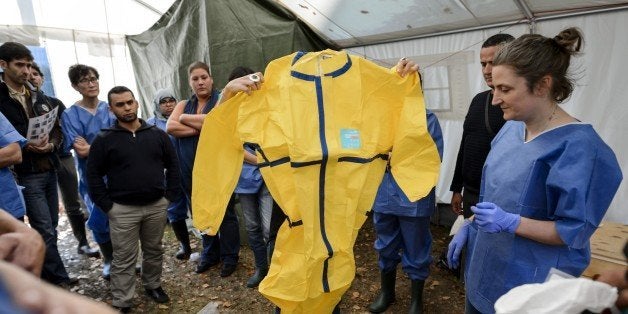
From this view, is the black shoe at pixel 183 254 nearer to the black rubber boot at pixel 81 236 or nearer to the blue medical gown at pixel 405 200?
the black rubber boot at pixel 81 236

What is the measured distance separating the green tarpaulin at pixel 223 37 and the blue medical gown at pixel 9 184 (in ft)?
7.86

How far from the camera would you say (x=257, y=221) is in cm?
333

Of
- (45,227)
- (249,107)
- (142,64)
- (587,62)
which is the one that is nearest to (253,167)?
(249,107)

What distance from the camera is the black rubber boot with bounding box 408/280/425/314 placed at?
2.72 meters

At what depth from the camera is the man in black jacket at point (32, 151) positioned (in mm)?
2945

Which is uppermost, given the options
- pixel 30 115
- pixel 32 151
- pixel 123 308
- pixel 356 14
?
pixel 356 14

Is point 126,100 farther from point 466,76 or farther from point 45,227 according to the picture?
point 466,76

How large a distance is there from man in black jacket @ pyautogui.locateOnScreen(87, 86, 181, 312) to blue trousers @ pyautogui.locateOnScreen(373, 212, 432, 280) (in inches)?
71.5

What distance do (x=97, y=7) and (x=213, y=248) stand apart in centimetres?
464

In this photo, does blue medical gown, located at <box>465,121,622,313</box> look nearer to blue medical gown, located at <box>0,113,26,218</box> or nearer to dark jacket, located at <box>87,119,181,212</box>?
dark jacket, located at <box>87,119,181,212</box>

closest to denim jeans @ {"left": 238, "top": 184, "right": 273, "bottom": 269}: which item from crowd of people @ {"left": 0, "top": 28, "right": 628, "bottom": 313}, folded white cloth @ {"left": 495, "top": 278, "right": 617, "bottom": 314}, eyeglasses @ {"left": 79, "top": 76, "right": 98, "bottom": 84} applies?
crowd of people @ {"left": 0, "top": 28, "right": 628, "bottom": 313}

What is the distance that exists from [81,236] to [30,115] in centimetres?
187

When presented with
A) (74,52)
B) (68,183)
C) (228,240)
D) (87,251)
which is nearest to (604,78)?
(228,240)

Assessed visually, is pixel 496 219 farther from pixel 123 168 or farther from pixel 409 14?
pixel 409 14
